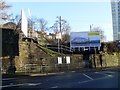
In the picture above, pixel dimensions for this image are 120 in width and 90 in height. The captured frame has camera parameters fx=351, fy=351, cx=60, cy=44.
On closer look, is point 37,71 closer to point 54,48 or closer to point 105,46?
point 54,48

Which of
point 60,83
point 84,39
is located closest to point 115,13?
point 84,39

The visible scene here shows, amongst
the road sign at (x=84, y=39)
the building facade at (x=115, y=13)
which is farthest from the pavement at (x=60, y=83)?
the building facade at (x=115, y=13)

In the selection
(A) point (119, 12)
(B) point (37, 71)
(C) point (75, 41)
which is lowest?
(B) point (37, 71)

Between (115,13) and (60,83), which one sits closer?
(60,83)

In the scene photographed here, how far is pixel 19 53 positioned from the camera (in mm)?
44062

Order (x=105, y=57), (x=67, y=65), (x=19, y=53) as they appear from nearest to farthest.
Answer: (x=19, y=53) → (x=67, y=65) → (x=105, y=57)

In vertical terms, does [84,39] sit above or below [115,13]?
below

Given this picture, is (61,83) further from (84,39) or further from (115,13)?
(115,13)

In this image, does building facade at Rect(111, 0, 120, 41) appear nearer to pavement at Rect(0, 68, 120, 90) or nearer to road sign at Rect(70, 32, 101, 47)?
road sign at Rect(70, 32, 101, 47)

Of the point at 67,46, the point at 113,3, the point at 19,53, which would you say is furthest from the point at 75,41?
the point at 19,53

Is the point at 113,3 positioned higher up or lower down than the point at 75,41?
higher up

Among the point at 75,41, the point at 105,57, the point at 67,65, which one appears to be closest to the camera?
the point at 67,65

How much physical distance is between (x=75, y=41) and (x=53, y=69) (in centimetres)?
2373

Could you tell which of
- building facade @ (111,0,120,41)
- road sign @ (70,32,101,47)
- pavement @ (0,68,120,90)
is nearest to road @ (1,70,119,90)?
pavement @ (0,68,120,90)
